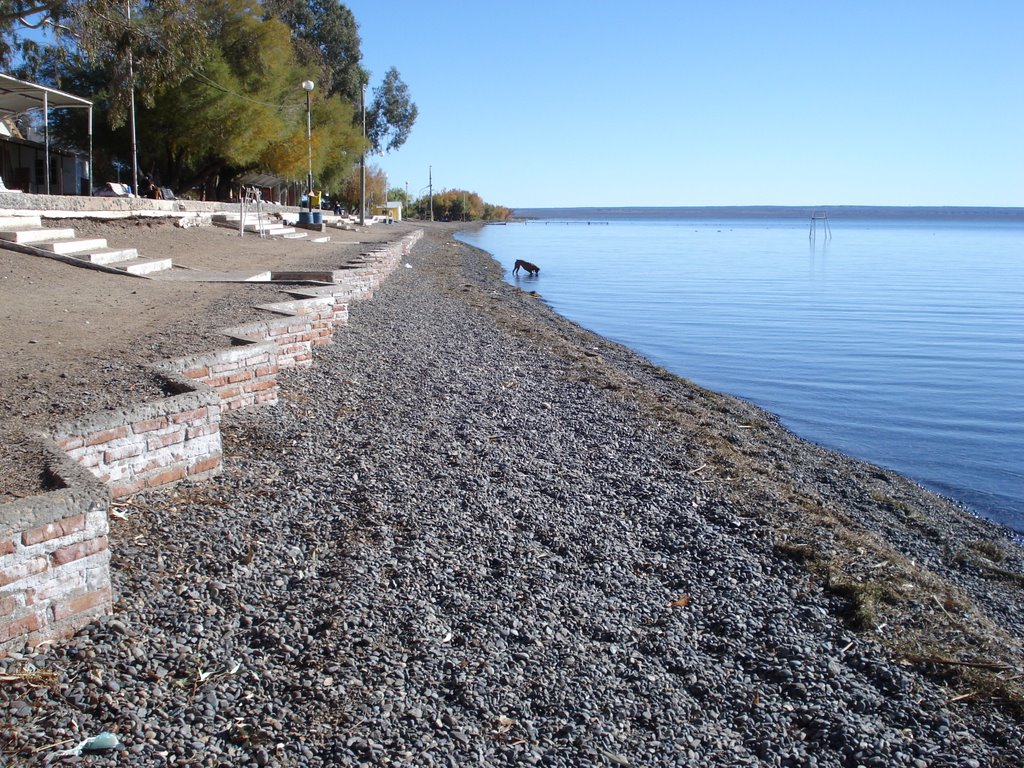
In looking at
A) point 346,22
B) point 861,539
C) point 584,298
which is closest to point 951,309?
point 584,298

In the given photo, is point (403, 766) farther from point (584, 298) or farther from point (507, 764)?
point (584, 298)

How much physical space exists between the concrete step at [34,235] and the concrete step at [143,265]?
56.5 inches

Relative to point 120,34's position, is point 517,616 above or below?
below

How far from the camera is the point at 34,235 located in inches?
579

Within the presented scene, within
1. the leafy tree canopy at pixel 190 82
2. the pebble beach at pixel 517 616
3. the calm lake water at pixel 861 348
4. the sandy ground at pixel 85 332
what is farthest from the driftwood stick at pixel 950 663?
the leafy tree canopy at pixel 190 82

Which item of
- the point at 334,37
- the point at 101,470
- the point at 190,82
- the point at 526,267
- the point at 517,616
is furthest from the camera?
the point at 334,37

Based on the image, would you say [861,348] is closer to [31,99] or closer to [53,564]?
[53,564]

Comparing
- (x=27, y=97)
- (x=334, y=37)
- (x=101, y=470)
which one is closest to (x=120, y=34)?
(x=27, y=97)

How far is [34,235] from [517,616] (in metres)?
13.6

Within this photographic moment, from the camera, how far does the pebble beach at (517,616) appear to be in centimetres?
338

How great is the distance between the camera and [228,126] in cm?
3262

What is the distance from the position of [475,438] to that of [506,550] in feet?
7.95

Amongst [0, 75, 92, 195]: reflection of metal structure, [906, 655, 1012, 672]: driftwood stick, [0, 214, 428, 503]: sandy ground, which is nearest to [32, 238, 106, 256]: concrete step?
[0, 214, 428, 503]: sandy ground

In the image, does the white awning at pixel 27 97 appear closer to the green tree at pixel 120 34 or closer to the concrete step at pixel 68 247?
the green tree at pixel 120 34
